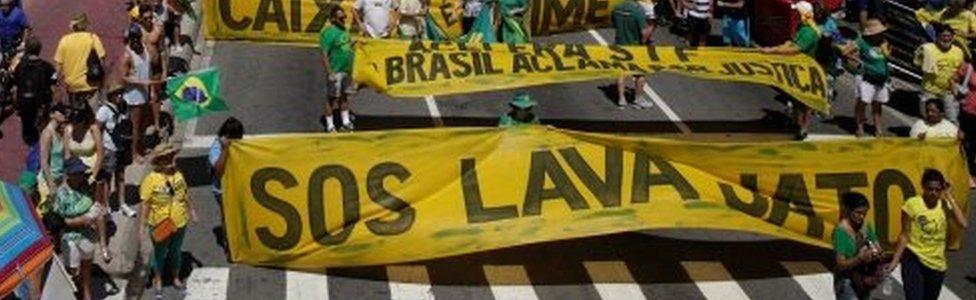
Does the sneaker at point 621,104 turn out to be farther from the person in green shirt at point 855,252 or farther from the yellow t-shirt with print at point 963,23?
→ the person in green shirt at point 855,252

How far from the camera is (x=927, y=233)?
37.6 ft

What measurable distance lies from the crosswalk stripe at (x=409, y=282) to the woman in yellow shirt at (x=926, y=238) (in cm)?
450

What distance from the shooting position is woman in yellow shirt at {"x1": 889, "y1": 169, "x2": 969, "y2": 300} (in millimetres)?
11422

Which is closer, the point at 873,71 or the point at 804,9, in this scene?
the point at 804,9

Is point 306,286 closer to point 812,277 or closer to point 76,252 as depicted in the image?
point 76,252

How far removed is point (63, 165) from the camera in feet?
43.3

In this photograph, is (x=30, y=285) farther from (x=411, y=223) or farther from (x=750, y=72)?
(x=750, y=72)

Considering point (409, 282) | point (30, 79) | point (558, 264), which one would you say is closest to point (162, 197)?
point (409, 282)

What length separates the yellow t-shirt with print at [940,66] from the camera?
1703 cm

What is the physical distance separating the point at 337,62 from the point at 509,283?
4810 mm

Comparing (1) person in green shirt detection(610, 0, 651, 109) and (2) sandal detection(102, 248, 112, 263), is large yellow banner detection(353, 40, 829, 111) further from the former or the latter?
(2) sandal detection(102, 248, 112, 263)

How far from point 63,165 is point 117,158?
1.61 meters

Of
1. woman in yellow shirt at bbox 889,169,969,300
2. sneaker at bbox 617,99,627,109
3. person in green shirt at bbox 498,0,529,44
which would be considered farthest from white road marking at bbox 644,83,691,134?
woman in yellow shirt at bbox 889,169,969,300

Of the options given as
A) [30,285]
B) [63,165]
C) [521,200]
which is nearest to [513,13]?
[521,200]
